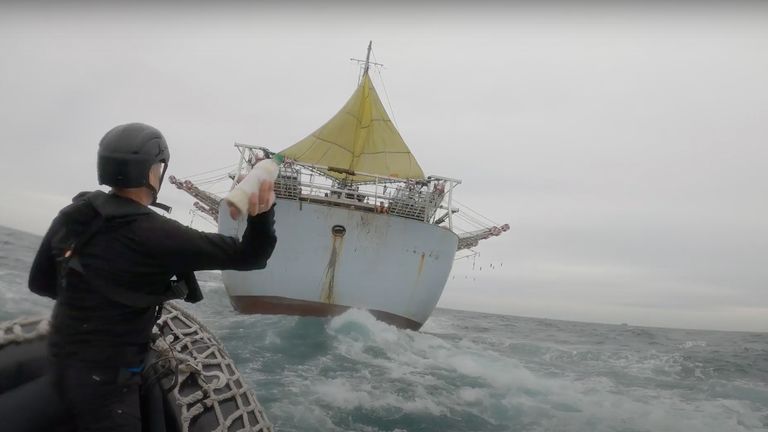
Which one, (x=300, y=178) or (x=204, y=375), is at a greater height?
(x=300, y=178)

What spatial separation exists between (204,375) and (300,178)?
11.9 metres

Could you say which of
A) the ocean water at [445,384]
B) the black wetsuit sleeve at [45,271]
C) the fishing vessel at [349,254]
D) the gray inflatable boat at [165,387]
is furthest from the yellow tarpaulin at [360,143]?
the black wetsuit sleeve at [45,271]

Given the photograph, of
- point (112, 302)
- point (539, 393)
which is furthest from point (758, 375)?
point (112, 302)

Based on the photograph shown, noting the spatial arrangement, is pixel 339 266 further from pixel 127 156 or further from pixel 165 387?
pixel 127 156

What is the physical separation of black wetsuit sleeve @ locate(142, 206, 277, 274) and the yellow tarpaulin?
18694 mm

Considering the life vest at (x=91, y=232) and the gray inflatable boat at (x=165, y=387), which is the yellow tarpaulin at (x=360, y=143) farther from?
the life vest at (x=91, y=232)

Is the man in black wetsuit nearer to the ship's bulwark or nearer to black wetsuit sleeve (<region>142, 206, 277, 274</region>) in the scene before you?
black wetsuit sleeve (<region>142, 206, 277, 274</region>)

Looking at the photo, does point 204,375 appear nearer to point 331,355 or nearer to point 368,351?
point 331,355

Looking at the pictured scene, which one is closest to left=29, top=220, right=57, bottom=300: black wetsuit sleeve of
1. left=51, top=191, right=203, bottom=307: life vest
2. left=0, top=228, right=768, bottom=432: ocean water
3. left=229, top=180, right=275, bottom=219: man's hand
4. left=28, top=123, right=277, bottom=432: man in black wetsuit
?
left=28, top=123, right=277, bottom=432: man in black wetsuit

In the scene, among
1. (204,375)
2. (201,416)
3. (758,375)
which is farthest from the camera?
(758,375)

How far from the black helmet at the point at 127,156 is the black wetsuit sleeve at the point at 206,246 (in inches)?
8.0

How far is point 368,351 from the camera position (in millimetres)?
9891

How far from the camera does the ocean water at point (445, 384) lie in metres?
5.89

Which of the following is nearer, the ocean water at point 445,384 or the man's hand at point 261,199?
the man's hand at point 261,199
